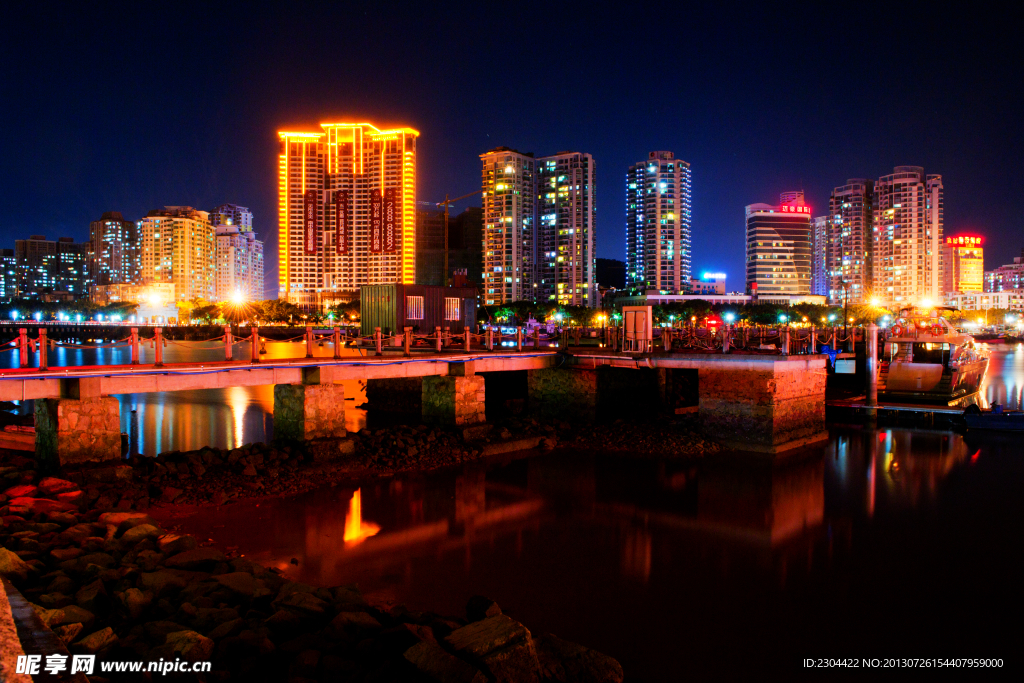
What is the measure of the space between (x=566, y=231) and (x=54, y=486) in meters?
162

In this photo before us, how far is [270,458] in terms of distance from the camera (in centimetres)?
1666

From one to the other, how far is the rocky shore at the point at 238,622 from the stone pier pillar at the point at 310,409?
A: 7.35 meters

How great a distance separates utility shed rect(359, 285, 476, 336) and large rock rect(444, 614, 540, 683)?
2173cm

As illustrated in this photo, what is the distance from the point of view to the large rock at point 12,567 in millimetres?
8344

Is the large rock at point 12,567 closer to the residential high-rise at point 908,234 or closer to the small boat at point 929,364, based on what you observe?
the small boat at point 929,364

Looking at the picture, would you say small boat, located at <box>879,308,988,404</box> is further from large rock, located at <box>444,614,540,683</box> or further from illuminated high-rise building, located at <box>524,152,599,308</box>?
illuminated high-rise building, located at <box>524,152,599,308</box>

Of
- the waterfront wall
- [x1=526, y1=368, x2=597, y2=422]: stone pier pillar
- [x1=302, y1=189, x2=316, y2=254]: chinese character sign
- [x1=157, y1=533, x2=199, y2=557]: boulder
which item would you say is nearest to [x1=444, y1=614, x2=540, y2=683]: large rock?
[x1=157, y1=533, x2=199, y2=557]: boulder

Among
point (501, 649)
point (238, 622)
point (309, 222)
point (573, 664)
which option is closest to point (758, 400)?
point (573, 664)

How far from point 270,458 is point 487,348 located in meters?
9.61

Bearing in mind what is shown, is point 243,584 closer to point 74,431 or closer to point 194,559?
point 194,559

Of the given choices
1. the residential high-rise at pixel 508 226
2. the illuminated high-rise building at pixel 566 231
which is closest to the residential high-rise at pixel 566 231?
the illuminated high-rise building at pixel 566 231

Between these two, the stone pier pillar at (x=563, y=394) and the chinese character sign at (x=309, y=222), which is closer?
the stone pier pillar at (x=563, y=394)

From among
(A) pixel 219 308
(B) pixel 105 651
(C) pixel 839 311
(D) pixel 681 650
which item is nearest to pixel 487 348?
(D) pixel 681 650

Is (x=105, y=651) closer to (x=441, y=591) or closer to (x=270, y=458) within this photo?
(x=441, y=591)
